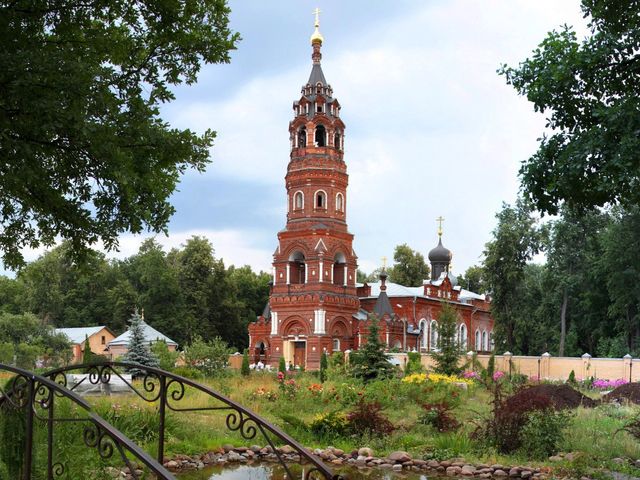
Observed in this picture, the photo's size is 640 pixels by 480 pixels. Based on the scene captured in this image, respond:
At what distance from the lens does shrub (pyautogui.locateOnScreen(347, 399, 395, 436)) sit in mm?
12328

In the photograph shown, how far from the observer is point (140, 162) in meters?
9.02

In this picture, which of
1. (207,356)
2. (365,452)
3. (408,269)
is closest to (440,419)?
(365,452)

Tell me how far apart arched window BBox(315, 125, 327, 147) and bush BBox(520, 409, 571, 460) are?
36.1 meters

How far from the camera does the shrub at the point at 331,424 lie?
40.3ft

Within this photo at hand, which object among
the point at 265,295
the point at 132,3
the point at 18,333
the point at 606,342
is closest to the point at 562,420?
the point at 132,3

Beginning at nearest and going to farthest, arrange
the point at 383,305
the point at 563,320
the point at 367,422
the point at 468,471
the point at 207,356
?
the point at 468,471 → the point at 367,422 → the point at 207,356 → the point at 563,320 → the point at 383,305

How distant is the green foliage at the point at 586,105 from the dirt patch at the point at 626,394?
9494mm

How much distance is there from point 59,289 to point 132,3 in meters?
58.4

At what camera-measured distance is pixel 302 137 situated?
4678cm

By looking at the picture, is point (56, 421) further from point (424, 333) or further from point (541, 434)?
point (424, 333)

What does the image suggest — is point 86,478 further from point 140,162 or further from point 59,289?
point 59,289

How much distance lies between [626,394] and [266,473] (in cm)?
1297

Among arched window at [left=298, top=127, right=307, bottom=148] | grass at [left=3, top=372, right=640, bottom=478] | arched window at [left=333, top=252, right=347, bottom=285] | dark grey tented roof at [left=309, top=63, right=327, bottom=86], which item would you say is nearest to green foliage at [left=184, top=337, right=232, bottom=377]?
grass at [left=3, top=372, right=640, bottom=478]

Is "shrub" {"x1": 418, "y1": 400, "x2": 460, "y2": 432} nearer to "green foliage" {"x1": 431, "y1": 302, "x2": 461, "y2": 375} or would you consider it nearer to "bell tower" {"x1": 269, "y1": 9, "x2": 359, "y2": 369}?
"green foliage" {"x1": 431, "y1": 302, "x2": 461, "y2": 375}
